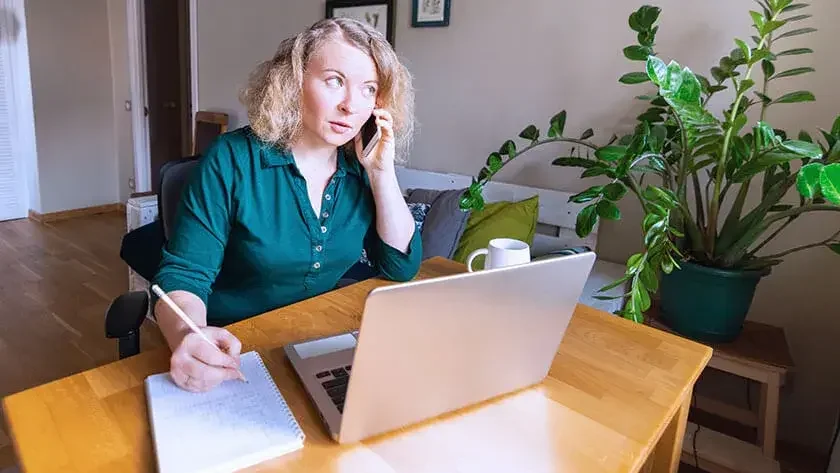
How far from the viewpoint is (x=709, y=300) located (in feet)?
5.04

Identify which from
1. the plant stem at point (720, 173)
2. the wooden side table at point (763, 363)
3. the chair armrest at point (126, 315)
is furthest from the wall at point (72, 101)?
the plant stem at point (720, 173)

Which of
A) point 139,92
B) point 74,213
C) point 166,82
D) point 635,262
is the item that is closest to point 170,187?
point 635,262

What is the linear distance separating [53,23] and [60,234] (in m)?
1.57

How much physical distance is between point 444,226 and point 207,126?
2286mm

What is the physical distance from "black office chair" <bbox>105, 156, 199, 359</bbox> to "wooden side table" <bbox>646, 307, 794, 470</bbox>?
1400mm

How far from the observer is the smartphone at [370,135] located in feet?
3.78

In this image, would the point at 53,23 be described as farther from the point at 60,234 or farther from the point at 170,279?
the point at 170,279

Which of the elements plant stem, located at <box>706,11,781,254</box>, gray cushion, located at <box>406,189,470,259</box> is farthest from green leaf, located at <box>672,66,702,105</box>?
gray cushion, located at <box>406,189,470,259</box>

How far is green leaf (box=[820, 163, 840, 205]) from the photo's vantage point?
107 cm

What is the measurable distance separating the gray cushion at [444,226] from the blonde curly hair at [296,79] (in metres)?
0.85

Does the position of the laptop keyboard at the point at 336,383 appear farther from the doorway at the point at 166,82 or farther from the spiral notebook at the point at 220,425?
the doorway at the point at 166,82

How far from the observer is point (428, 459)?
26.2 inches

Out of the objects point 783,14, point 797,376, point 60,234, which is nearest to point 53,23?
point 60,234

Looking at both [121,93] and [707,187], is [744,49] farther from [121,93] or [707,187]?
[121,93]
